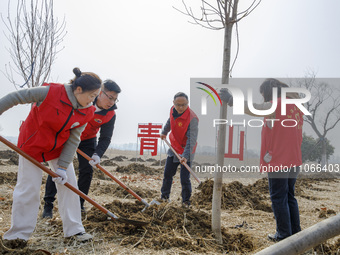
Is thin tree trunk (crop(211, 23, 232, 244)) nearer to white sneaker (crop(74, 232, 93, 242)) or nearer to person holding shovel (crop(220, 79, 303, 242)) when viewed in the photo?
person holding shovel (crop(220, 79, 303, 242))

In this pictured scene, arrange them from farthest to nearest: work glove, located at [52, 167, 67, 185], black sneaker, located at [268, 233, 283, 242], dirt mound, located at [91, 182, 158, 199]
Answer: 1. dirt mound, located at [91, 182, 158, 199]
2. black sneaker, located at [268, 233, 283, 242]
3. work glove, located at [52, 167, 67, 185]

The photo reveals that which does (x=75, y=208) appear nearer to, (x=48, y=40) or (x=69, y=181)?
(x=69, y=181)

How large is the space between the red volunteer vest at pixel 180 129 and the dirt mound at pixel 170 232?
5.07 ft

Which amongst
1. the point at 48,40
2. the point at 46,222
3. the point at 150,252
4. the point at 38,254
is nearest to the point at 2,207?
the point at 46,222

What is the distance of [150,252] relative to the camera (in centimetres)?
268

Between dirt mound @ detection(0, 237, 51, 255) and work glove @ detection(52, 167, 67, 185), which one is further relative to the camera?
work glove @ detection(52, 167, 67, 185)

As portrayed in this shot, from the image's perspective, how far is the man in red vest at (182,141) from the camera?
186 inches

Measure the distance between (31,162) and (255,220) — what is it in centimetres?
311

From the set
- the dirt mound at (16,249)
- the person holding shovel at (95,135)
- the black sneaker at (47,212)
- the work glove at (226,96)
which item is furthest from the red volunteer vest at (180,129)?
the dirt mound at (16,249)

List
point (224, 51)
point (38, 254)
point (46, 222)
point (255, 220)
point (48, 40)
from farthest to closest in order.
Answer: point (48, 40) < point (255, 220) < point (46, 222) < point (224, 51) < point (38, 254)

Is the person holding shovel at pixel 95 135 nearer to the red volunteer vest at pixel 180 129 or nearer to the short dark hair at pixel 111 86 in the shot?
the short dark hair at pixel 111 86

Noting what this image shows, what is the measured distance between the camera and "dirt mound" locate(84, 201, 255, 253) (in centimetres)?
283

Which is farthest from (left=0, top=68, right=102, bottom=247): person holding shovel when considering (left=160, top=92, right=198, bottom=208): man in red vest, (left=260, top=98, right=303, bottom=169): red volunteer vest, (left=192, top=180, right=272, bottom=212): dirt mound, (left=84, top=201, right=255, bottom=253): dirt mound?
(left=192, top=180, right=272, bottom=212): dirt mound

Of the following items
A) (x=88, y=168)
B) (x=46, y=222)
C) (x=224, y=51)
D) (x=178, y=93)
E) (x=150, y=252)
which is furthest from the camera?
(x=178, y=93)
